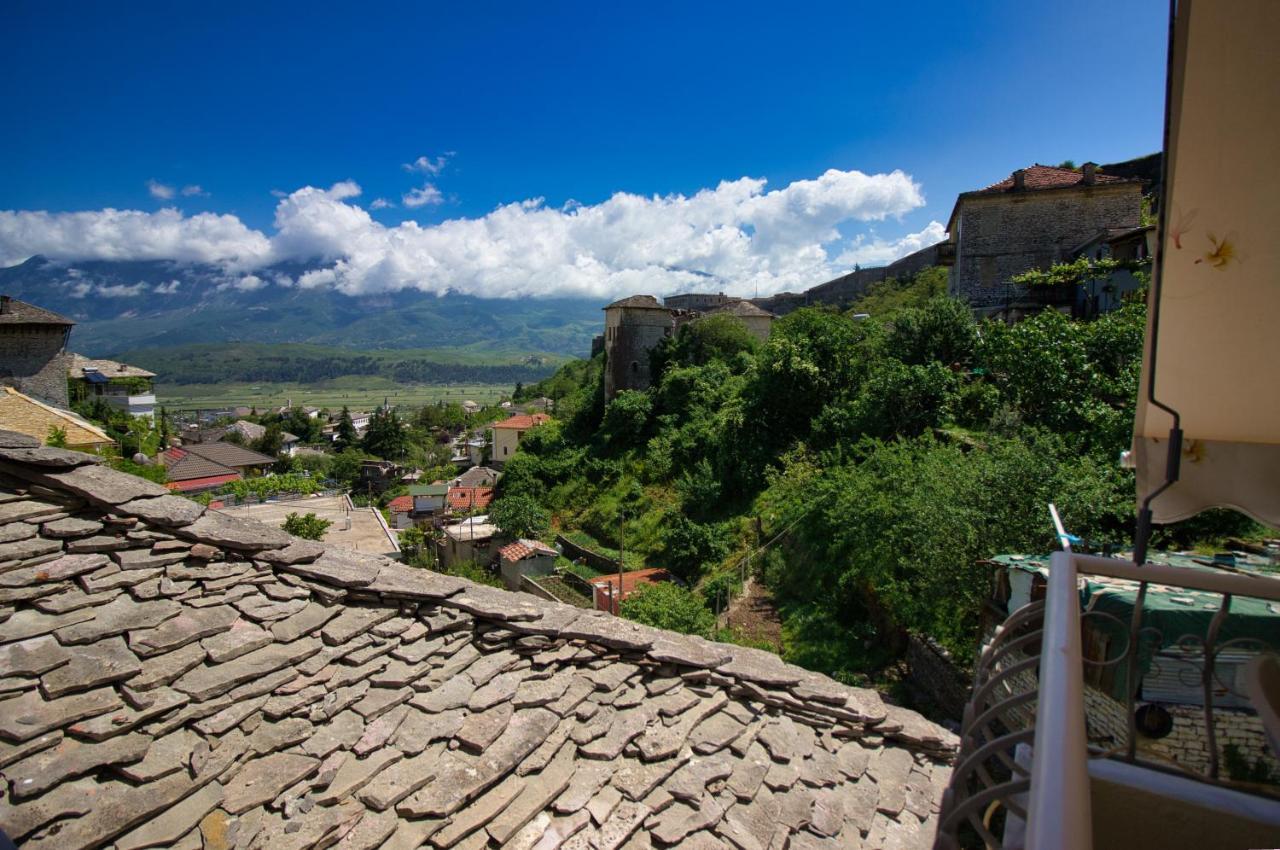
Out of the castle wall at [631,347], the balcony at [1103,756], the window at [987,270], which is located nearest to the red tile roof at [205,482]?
the castle wall at [631,347]

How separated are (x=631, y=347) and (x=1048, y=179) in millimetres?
19488

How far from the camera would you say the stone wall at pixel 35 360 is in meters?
21.1

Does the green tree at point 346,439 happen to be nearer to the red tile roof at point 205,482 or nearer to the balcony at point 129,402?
the balcony at point 129,402

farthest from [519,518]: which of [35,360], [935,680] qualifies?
[35,360]

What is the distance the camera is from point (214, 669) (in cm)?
291

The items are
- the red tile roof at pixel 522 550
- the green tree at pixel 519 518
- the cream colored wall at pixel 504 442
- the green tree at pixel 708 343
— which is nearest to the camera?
the red tile roof at pixel 522 550

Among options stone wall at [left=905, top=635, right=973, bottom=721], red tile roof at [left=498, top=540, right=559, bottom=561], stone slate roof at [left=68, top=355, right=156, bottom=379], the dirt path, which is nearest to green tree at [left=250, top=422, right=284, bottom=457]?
stone slate roof at [left=68, top=355, right=156, bottom=379]

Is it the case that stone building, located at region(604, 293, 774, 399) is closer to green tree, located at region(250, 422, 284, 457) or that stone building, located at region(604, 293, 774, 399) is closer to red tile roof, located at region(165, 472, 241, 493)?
red tile roof, located at region(165, 472, 241, 493)

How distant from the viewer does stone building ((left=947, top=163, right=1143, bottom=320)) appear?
20812 mm

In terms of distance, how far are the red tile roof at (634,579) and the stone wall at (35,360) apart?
67.6ft

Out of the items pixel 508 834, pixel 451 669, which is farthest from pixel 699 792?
pixel 451 669

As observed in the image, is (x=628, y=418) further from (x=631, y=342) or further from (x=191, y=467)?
(x=191, y=467)

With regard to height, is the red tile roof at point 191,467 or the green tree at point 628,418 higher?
the green tree at point 628,418

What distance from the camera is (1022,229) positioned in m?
21.5
